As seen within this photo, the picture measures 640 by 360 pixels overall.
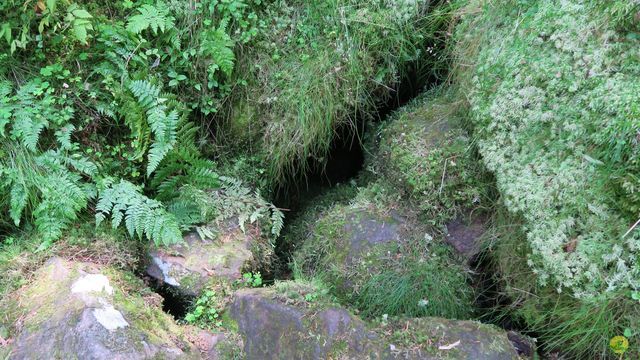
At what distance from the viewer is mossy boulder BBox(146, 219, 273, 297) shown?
373 cm

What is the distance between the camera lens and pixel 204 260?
3.84m

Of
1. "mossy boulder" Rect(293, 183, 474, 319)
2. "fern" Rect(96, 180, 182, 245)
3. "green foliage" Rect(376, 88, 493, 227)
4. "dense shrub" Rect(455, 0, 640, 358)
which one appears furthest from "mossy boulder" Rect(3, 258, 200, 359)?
"dense shrub" Rect(455, 0, 640, 358)

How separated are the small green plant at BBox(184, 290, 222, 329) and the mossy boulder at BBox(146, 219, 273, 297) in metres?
0.12

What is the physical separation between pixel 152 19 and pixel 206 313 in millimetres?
2518

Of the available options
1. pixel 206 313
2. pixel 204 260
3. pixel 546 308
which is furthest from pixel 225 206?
pixel 546 308

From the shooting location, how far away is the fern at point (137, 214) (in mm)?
3676

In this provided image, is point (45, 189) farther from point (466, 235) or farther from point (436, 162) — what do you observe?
point (466, 235)

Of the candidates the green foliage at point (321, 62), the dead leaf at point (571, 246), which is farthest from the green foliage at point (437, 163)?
the dead leaf at point (571, 246)

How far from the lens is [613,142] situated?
264cm

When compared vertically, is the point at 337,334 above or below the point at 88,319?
below

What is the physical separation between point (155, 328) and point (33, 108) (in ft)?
6.60

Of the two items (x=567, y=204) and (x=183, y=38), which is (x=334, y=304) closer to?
(x=567, y=204)

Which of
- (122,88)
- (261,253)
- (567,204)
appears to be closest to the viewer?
(567,204)

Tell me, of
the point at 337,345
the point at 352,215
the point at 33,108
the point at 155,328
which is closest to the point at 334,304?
the point at 337,345
